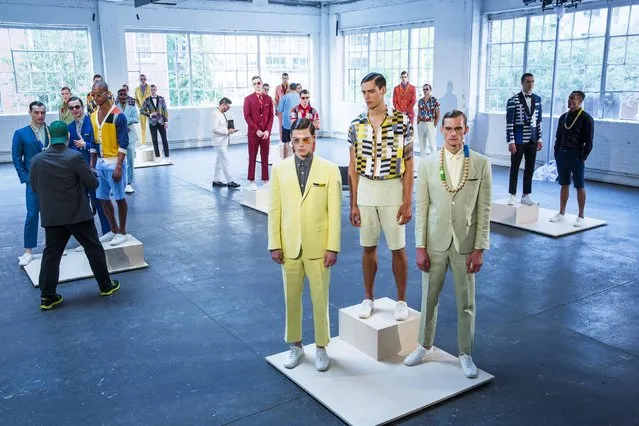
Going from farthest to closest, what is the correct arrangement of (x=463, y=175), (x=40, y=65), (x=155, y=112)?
(x=40, y=65) < (x=155, y=112) < (x=463, y=175)

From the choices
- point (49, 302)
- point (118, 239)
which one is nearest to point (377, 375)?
point (49, 302)

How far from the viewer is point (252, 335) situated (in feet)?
15.2

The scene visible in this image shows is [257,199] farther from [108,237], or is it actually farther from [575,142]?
[575,142]

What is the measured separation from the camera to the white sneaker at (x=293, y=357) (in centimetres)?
404

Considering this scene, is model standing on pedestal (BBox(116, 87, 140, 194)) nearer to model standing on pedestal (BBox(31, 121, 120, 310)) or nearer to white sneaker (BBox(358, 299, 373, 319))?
model standing on pedestal (BBox(31, 121, 120, 310))

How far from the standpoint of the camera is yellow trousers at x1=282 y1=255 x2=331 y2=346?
→ 3805 mm

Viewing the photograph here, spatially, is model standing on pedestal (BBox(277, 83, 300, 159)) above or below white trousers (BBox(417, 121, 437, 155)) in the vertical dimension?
above

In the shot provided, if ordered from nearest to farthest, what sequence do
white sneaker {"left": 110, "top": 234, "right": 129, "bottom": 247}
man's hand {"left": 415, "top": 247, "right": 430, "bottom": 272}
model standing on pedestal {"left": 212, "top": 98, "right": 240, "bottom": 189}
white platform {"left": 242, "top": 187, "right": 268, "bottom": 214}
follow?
1. man's hand {"left": 415, "top": 247, "right": 430, "bottom": 272}
2. white sneaker {"left": 110, "top": 234, "right": 129, "bottom": 247}
3. white platform {"left": 242, "top": 187, "right": 268, "bottom": 214}
4. model standing on pedestal {"left": 212, "top": 98, "right": 240, "bottom": 189}

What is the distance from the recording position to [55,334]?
15.5 feet

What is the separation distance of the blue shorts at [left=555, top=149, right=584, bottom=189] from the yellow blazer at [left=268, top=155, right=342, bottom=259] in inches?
188

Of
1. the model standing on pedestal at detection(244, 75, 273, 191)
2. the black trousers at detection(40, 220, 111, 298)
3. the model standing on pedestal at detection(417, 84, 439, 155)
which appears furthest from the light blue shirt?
the black trousers at detection(40, 220, 111, 298)

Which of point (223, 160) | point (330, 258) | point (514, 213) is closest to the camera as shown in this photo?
point (330, 258)

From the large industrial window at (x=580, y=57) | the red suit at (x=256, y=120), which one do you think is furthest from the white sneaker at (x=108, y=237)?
the large industrial window at (x=580, y=57)

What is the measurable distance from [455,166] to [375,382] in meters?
1.43
